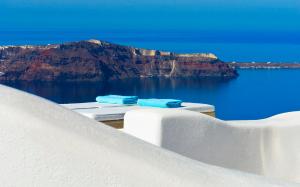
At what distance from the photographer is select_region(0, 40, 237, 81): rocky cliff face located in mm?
23531

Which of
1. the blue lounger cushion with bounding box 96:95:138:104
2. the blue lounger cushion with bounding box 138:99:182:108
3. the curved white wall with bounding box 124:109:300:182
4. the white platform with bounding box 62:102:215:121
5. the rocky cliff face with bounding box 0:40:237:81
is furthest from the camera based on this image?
the rocky cliff face with bounding box 0:40:237:81

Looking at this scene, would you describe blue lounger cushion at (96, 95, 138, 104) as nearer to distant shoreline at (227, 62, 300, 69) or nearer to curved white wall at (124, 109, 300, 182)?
curved white wall at (124, 109, 300, 182)

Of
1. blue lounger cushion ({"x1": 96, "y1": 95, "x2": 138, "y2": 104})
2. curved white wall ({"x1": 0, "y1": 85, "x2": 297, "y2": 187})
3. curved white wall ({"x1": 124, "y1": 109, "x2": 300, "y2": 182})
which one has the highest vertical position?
curved white wall ({"x1": 0, "y1": 85, "x2": 297, "y2": 187})

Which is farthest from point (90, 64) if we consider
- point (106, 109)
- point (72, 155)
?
point (72, 155)

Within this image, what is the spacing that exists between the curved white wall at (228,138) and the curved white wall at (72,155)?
1.63m

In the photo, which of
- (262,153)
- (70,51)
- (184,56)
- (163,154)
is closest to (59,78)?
(70,51)

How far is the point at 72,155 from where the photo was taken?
63.3 inches

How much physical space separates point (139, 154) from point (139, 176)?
0.33ft

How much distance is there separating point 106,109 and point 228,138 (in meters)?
1.63

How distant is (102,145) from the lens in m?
1.68

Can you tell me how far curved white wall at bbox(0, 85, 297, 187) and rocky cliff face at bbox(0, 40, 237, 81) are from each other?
1988 centimetres

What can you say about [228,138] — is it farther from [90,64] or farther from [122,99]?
[90,64]

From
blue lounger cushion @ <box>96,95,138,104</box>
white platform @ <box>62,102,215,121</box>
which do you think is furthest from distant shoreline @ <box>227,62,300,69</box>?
white platform @ <box>62,102,215,121</box>

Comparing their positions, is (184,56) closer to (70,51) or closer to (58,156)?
(70,51)
